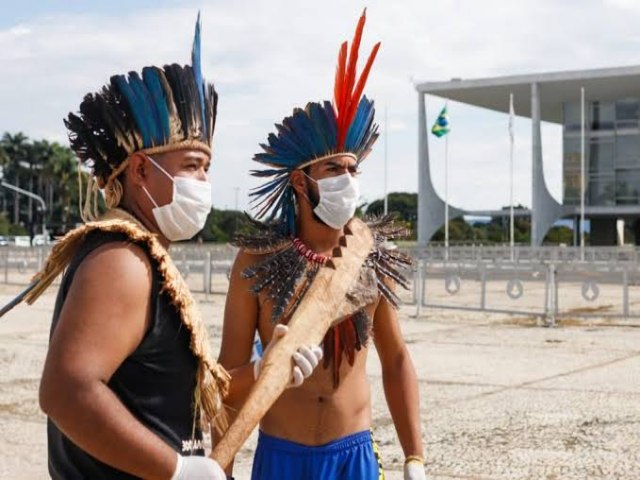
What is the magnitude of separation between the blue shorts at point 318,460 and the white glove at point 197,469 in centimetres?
113

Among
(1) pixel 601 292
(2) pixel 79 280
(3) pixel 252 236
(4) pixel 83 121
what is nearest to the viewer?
(2) pixel 79 280

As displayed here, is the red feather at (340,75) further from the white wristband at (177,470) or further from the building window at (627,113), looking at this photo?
the building window at (627,113)

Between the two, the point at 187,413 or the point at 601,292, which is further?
the point at 601,292

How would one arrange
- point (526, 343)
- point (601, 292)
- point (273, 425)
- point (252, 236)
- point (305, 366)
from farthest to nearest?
point (601, 292) < point (526, 343) < point (252, 236) < point (273, 425) < point (305, 366)

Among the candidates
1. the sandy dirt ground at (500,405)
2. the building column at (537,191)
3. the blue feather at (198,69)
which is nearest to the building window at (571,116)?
the building column at (537,191)

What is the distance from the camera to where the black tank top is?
7.79 ft

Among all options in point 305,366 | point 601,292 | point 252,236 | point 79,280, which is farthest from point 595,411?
point 601,292

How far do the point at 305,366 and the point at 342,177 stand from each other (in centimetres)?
107

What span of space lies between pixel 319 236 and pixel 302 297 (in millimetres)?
376

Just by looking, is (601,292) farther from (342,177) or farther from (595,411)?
(342,177)

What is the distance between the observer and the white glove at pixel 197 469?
2312 mm

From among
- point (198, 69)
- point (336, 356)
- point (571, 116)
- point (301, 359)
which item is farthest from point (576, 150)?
point (198, 69)

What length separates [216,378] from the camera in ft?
8.47

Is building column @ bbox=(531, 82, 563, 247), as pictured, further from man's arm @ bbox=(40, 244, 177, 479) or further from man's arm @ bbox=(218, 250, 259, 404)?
man's arm @ bbox=(40, 244, 177, 479)
